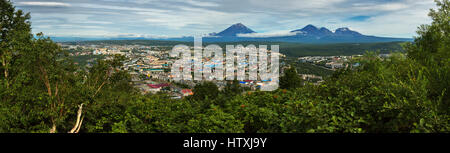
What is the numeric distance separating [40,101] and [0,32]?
5651mm

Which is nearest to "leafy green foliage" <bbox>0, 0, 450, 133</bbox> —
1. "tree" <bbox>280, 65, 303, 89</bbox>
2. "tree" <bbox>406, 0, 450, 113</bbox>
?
"tree" <bbox>406, 0, 450, 113</bbox>

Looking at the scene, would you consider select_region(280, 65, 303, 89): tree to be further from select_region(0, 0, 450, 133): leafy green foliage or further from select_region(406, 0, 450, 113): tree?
select_region(0, 0, 450, 133): leafy green foliage

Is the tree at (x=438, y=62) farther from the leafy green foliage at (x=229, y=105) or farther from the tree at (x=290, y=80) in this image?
the tree at (x=290, y=80)

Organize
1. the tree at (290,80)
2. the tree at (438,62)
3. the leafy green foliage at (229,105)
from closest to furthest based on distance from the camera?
1. the leafy green foliage at (229,105)
2. the tree at (438,62)
3. the tree at (290,80)

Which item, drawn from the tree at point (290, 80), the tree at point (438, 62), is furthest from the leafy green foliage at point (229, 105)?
the tree at point (290, 80)

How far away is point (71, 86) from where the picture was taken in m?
5.65

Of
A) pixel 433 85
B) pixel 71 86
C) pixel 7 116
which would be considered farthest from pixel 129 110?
pixel 433 85

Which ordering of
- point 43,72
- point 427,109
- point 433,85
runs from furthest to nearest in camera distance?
point 43,72 → point 433,85 → point 427,109

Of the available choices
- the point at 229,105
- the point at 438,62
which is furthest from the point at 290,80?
the point at 229,105

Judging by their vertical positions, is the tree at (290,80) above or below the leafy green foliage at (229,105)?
below

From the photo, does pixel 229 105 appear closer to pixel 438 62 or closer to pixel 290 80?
pixel 438 62
